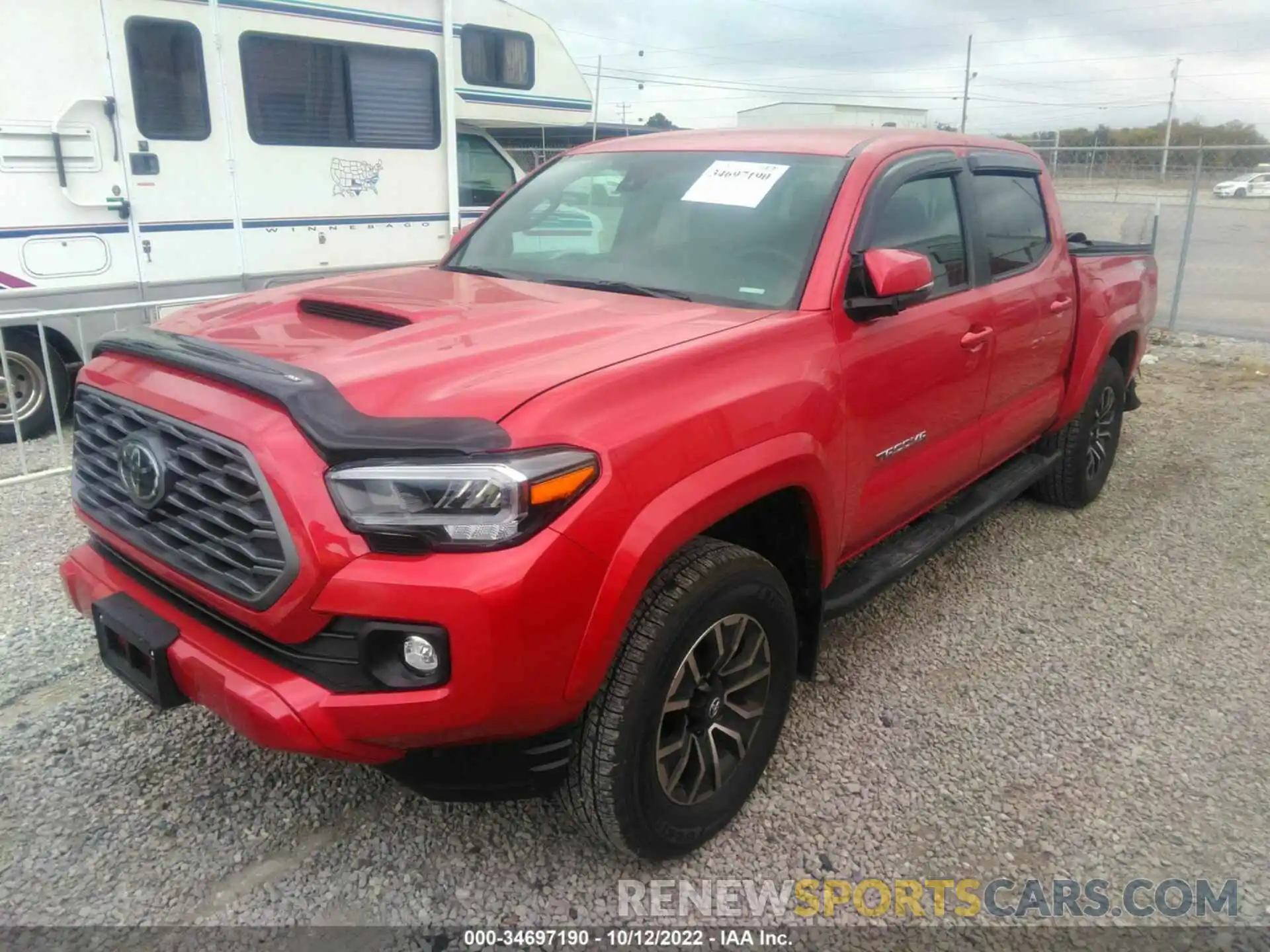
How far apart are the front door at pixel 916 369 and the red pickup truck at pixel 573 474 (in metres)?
0.02

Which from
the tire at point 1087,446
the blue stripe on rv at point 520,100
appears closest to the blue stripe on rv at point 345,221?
the blue stripe on rv at point 520,100

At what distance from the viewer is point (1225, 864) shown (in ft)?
8.56

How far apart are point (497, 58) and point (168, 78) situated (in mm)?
2924

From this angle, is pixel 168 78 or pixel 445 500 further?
pixel 168 78

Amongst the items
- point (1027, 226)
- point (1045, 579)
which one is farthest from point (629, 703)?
point (1027, 226)

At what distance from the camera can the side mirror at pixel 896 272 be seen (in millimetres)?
2740

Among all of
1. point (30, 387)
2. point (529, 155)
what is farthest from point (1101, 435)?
point (30, 387)

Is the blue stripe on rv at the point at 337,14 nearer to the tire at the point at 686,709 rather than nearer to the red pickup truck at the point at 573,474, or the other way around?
the red pickup truck at the point at 573,474

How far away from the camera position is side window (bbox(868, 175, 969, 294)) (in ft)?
10.6

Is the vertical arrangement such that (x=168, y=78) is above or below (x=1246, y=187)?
above

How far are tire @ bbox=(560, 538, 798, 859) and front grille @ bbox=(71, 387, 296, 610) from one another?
0.81 meters

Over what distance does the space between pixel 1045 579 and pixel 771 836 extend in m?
2.35

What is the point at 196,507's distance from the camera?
2172 millimetres

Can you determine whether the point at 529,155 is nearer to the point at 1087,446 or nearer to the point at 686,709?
the point at 1087,446
